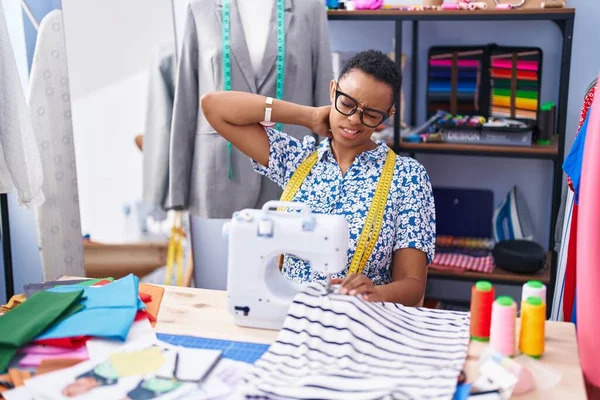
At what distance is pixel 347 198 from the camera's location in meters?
2.10

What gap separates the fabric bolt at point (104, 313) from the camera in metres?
1.67

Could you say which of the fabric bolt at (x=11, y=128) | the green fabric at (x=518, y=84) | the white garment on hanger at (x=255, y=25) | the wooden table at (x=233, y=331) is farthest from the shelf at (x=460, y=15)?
the wooden table at (x=233, y=331)

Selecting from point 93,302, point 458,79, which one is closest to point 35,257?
point 93,302

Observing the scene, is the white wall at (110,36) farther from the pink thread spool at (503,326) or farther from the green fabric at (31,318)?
the pink thread spool at (503,326)

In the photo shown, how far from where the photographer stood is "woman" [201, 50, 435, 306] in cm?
202

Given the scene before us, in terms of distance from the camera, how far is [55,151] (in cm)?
302

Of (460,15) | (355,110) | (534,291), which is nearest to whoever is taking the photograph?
(534,291)

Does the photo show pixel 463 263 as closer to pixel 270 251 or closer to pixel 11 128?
pixel 270 251

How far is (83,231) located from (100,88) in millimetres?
626

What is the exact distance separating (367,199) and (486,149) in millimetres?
1284

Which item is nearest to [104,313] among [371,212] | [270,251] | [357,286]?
[270,251]

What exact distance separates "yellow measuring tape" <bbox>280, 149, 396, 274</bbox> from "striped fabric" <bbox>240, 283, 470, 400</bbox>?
285mm

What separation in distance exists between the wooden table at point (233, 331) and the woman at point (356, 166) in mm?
308

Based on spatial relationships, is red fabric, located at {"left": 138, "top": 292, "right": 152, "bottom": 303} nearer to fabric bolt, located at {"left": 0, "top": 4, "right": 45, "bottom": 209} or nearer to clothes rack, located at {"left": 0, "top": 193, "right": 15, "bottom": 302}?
fabric bolt, located at {"left": 0, "top": 4, "right": 45, "bottom": 209}
